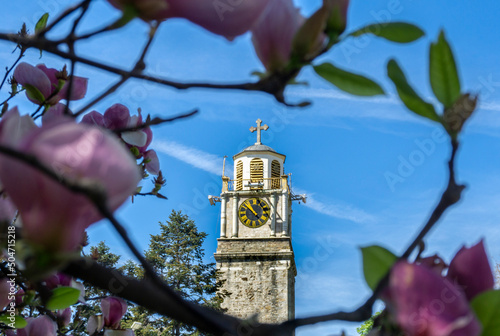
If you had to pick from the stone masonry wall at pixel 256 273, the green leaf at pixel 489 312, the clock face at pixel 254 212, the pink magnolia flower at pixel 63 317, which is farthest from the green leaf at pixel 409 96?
the clock face at pixel 254 212

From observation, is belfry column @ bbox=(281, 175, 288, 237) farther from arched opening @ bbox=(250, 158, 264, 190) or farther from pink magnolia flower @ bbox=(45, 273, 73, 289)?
pink magnolia flower @ bbox=(45, 273, 73, 289)

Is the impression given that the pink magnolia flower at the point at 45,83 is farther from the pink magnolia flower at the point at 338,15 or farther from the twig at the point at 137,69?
the pink magnolia flower at the point at 338,15

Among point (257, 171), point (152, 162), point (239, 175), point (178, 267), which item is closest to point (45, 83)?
point (152, 162)

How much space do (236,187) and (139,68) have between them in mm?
18752

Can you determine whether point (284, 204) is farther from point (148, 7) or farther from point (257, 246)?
point (148, 7)

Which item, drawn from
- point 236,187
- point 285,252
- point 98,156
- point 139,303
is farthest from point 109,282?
point 236,187

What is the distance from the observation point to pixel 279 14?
0.40 metres

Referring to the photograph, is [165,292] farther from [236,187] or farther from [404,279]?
[236,187]

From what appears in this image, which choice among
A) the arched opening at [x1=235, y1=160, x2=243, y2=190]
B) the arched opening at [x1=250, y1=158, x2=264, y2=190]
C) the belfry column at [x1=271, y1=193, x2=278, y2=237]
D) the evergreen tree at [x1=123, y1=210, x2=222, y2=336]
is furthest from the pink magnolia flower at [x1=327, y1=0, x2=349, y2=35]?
the arched opening at [x1=235, y1=160, x2=243, y2=190]

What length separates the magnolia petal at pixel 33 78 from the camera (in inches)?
32.9

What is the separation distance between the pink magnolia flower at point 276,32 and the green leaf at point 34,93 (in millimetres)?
563

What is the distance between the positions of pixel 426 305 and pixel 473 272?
0.10 metres

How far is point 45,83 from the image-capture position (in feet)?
2.91

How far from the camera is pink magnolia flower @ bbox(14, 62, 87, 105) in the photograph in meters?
0.85
